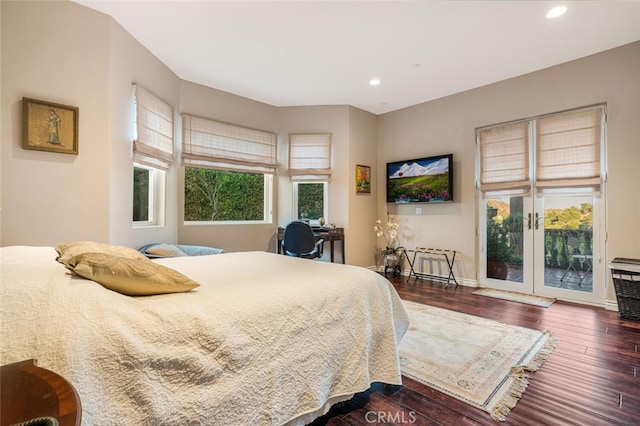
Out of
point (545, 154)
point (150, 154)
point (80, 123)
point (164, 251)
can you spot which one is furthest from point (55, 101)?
point (545, 154)

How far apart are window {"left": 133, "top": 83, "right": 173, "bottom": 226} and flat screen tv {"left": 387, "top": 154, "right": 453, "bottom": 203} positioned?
3.55 meters

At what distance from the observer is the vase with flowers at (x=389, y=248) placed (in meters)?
5.08

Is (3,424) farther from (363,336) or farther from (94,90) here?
(94,90)

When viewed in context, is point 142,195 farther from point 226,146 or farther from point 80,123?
point 226,146

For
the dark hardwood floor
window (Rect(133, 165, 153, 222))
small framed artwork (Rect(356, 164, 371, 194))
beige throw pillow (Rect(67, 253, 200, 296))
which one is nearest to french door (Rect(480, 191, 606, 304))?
the dark hardwood floor

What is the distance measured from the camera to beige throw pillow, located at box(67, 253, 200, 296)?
1.13 m

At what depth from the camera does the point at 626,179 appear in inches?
126

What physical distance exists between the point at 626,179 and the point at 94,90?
215 inches

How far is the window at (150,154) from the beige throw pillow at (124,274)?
2.36 metres

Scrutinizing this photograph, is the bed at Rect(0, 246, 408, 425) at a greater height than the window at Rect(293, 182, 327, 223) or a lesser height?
lesser

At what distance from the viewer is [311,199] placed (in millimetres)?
5199

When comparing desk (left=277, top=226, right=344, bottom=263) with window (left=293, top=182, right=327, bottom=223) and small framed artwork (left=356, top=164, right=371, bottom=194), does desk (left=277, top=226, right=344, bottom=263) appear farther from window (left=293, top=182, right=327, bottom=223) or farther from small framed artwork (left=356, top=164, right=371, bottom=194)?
small framed artwork (left=356, top=164, right=371, bottom=194)

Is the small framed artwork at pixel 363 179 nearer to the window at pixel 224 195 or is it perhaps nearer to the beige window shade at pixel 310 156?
the beige window shade at pixel 310 156

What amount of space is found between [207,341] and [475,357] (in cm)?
202
